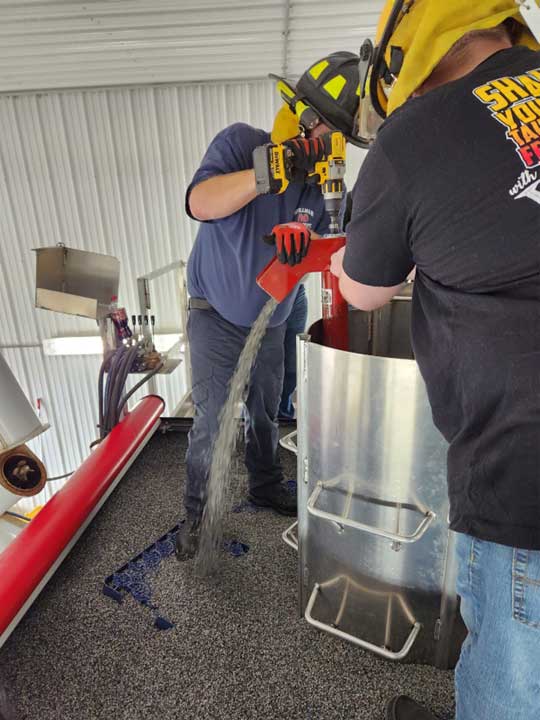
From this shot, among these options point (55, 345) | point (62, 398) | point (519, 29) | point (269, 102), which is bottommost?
point (62, 398)

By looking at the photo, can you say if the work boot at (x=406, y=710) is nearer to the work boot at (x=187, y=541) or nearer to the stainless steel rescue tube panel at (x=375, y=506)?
the stainless steel rescue tube panel at (x=375, y=506)

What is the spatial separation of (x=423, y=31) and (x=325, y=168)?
0.69 m

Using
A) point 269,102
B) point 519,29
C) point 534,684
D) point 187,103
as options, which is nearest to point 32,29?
point 187,103

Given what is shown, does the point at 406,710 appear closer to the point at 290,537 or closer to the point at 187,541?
the point at 290,537

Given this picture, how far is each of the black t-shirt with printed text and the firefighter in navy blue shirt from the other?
75 centimetres

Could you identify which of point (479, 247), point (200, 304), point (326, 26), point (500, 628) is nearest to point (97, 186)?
point (326, 26)

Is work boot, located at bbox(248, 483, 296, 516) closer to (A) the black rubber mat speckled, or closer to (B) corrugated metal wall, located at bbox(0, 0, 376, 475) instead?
(A) the black rubber mat speckled

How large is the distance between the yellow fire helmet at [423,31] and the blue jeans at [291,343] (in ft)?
4.42

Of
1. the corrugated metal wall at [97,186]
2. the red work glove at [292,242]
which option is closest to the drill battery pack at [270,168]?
the red work glove at [292,242]

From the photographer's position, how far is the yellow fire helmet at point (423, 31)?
625 mm

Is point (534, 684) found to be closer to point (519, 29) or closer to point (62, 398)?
point (519, 29)

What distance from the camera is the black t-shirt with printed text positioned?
58 cm

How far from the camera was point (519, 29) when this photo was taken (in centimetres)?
72

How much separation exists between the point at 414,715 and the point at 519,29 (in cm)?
135
